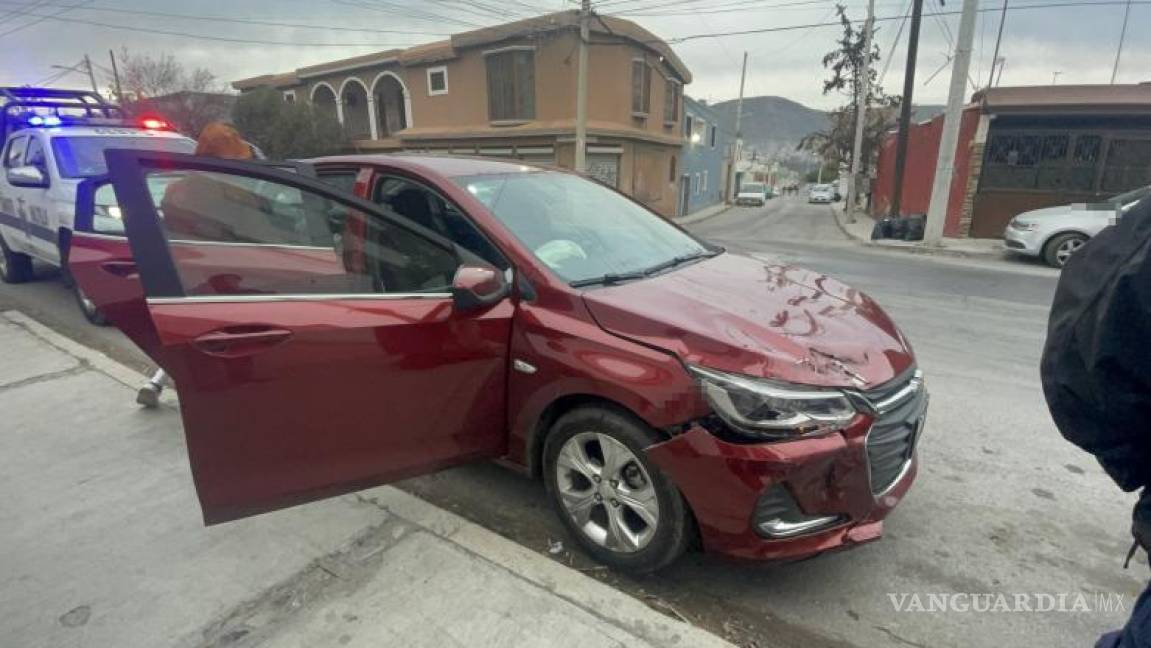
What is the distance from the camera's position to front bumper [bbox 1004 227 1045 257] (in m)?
10.6

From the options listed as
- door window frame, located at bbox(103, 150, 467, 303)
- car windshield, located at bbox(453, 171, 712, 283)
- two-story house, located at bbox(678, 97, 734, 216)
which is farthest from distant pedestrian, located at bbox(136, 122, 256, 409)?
two-story house, located at bbox(678, 97, 734, 216)

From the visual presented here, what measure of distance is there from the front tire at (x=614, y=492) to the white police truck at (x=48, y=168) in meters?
5.02

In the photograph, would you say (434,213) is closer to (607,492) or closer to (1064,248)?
(607,492)

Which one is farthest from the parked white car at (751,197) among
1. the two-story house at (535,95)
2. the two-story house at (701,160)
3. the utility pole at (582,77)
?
the utility pole at (582,77)

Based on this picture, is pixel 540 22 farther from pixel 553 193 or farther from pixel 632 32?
pixel 553 193

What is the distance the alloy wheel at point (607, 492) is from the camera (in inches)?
90.8

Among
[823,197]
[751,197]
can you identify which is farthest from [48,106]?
[823,197]

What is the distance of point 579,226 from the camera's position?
3.07 metres

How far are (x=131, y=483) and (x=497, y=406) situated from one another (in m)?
1.98

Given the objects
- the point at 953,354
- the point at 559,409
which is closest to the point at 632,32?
the point at 953,354

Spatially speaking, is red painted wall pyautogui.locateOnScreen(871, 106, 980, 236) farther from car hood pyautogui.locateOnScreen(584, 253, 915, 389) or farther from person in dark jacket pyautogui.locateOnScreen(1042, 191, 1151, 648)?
person in dark jacket pyautogui.locateOnScreen(1042, 191, 1151, 648)

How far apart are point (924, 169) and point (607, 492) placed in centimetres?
1980

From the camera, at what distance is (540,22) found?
18625 millimetres

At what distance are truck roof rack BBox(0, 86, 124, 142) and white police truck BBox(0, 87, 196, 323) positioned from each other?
0.02 m
